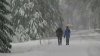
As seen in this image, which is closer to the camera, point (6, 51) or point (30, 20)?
point (6, 51)

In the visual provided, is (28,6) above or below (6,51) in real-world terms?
above

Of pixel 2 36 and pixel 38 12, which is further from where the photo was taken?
pixel 38 12

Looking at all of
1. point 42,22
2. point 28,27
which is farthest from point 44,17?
point 28,27

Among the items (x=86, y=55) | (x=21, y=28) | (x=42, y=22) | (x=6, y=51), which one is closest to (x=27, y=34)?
(x=21, y=28)

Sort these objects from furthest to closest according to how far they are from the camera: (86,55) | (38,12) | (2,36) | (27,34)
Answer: (27,34)
(38,12)
(2,36)
(86,55)

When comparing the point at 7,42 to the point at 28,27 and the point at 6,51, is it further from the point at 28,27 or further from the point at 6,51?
the point at 28,27

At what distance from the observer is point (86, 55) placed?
62.7ft

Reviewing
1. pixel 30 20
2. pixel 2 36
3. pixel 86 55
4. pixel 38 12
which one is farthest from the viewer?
pixel 30 20

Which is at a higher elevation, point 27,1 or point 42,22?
point 27,1

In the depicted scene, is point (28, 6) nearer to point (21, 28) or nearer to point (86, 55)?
point (21, 28)

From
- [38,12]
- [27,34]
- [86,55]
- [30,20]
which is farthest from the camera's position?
[27,34]

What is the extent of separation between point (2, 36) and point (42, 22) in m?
15.2

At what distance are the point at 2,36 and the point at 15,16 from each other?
17614 mm

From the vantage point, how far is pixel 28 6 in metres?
37.6
